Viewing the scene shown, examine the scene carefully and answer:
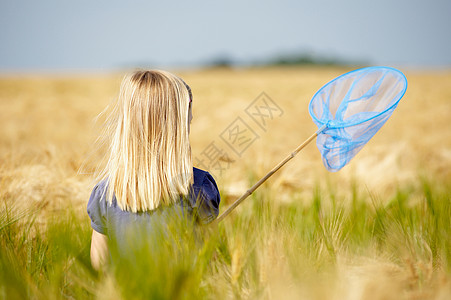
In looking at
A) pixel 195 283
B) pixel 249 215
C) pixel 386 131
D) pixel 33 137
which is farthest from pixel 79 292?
pixel 386 131

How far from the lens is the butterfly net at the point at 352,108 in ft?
4.56

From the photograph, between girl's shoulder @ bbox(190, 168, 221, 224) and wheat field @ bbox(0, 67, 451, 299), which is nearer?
wheat field @ bbox(0, 67, 451, 299)

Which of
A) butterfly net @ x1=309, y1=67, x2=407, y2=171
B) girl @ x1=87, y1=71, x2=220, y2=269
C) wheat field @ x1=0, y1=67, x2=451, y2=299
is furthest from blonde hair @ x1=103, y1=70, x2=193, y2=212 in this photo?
butterfly net @ x1=309, y1=67, x2=407, y2=171

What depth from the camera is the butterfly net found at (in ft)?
4.56

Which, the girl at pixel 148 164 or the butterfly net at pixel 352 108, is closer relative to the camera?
the girl at pixel 148 164

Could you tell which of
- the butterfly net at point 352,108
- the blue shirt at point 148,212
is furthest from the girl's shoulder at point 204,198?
the butterfly net at point 352,108

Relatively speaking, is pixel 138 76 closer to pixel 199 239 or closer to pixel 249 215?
pixel 199 239

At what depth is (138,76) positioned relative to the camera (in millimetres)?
1254

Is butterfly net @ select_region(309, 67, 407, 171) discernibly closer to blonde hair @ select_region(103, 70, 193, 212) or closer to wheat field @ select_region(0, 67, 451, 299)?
wheat field @ select_region(0, 67, 451, 299)

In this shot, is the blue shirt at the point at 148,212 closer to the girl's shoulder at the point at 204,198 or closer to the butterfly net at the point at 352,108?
the girl's shoulder at the point at 204,198

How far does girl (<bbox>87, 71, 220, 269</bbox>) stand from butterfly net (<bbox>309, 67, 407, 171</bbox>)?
0.47 m

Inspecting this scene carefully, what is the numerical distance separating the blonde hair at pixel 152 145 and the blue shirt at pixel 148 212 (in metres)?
0.02

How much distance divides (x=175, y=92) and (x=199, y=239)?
44 cm

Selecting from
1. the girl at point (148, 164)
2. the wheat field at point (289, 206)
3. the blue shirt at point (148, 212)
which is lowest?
the wheat field at point (289, 206)
